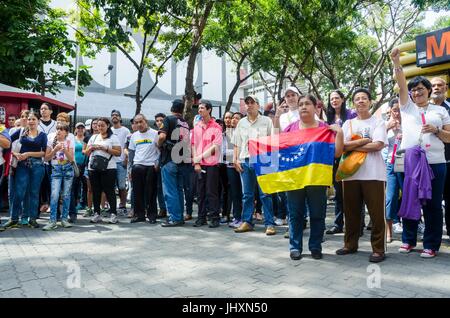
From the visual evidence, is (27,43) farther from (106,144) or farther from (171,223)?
(171,223)

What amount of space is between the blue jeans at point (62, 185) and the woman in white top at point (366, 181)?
4564 mm

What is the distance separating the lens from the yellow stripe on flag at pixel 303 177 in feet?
13.7

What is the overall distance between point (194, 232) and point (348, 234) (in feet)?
8.01

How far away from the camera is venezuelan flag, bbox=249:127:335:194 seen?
4.21m

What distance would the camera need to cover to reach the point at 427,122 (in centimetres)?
428

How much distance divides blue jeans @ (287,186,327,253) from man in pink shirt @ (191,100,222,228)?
2271 millimetres

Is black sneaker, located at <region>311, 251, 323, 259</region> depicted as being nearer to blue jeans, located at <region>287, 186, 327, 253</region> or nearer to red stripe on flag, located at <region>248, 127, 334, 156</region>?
blue jeans, located at <region>287, 186, 327, 253</region>

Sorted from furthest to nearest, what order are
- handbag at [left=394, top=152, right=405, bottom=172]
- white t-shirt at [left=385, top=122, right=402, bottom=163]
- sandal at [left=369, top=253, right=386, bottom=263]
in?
white t-shirt at [left=385, top=122, right=402, bottom=163] < handbag at [left=394, top=152, right=405, bottom=172] < sandal at [left=369, top=253, right=386, bottom=263]

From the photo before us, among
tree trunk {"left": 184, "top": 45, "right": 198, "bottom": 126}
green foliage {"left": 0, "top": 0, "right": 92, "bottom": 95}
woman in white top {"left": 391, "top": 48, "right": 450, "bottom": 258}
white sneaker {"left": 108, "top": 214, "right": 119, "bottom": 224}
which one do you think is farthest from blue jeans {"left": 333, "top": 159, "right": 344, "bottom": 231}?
green foliage {"left": 0, "top": 0, "right": 92, "bottom": 95}

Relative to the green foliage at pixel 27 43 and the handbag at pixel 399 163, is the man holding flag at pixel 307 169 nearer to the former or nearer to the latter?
the handbag at pixel 399 163

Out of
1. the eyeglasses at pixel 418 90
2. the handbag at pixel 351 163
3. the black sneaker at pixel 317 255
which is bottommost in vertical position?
the black sneaker at pixel 317 255

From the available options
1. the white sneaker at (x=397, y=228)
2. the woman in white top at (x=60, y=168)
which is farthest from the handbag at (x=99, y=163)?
the white sneaker at (x=397, y=228)
